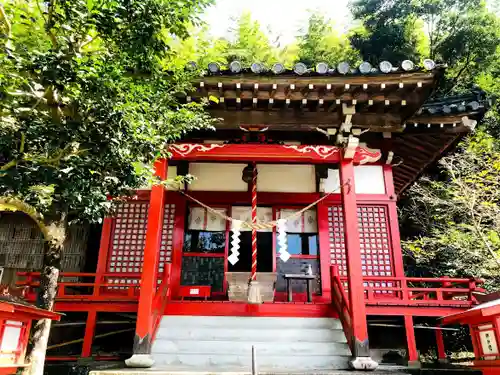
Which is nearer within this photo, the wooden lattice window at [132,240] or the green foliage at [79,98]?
the green foliage at [79,98]

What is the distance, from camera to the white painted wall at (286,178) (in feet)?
30.5

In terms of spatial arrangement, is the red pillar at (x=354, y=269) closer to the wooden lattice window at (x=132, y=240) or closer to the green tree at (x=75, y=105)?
the green tree at (x=75, y=105)

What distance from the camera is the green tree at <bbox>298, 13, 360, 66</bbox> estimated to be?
2160 centimetres

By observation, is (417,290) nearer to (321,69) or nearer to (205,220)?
(321,69)

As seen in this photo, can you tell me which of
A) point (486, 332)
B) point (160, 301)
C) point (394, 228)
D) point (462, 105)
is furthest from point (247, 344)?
point (462, 105)

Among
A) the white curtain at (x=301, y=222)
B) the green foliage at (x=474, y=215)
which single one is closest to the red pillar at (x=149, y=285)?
the white curtain at (x=301, y=222)

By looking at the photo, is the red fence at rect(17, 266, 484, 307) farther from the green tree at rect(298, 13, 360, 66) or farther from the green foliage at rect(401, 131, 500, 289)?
the green tree at rect(298, 13, 360, 66)

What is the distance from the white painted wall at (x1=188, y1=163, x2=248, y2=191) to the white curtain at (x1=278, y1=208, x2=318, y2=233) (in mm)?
1127

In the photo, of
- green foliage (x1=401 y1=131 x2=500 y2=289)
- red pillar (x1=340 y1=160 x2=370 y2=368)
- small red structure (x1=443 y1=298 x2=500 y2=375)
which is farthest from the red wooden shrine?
small red structure (x1=443 y1=298 x2=500 y2=375)

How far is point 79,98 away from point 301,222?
6.01m

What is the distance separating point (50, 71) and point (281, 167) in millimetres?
6131

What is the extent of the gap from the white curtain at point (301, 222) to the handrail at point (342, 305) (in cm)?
170

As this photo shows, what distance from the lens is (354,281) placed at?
6586 millimetres

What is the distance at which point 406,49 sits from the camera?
2056 cm
